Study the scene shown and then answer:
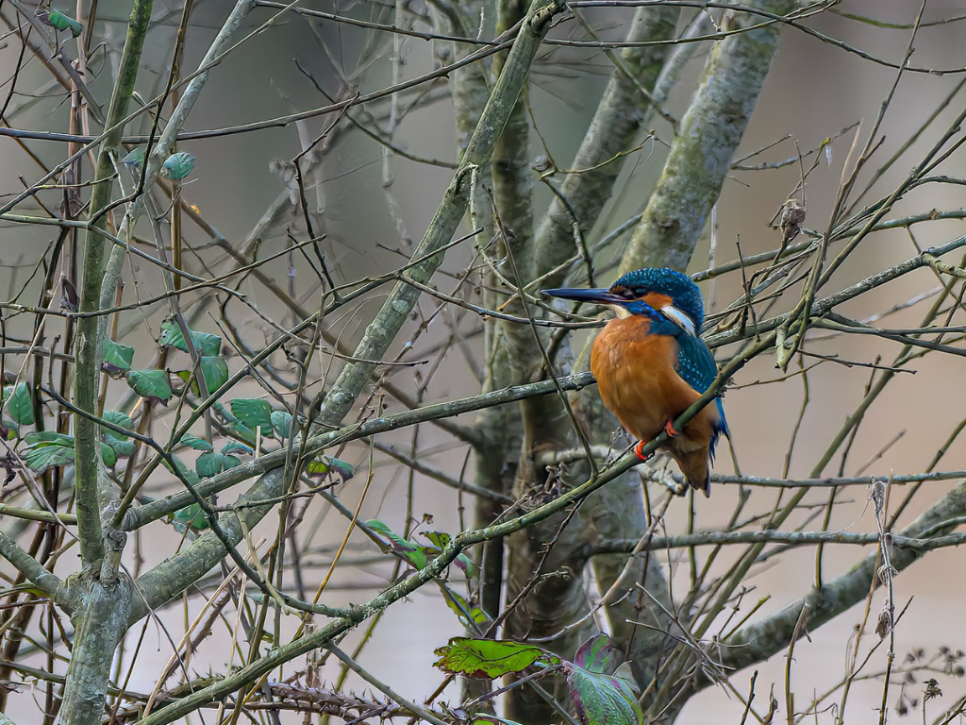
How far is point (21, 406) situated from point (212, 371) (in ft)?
1.04

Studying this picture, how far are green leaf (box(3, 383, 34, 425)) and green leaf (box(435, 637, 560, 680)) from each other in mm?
752

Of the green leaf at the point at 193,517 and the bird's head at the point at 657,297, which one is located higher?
the bird's head at the point at 657,297

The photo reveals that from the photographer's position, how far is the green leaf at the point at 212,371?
1238mm

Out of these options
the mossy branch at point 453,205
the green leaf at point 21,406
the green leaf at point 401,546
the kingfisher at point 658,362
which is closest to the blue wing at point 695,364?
the kingfisher at point 658,362

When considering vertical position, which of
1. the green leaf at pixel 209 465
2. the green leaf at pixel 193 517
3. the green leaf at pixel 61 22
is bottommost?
the green leaf at pixel 193 517

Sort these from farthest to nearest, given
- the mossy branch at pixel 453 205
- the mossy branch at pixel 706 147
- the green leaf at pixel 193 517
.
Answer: the mossy branch at pixel 706 147, the mossy branch at pixel 453 205, the green leaf at pixel 193 517

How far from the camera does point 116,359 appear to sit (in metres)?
1.23

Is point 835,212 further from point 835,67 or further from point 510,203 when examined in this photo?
point 835,67

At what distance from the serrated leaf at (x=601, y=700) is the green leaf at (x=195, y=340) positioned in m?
0.72

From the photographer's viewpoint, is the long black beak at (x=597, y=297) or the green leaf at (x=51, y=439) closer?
the green leaf at (x=51, y=439)

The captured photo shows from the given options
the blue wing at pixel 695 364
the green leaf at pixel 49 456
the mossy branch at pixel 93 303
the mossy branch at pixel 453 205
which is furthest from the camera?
the blue wing at pixel 695 364

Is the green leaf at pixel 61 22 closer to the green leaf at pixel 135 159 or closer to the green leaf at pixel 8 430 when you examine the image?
the green leaf at pixel 135 159

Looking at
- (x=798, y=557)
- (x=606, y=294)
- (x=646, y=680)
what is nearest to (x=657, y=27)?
(x=606, y=294)

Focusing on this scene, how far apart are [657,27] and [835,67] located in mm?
2451
